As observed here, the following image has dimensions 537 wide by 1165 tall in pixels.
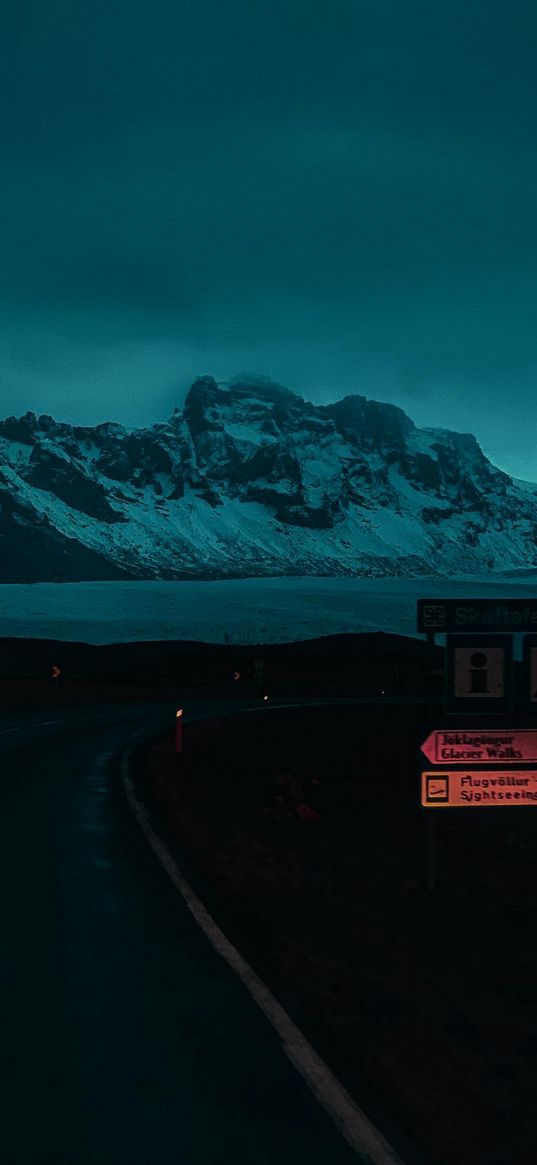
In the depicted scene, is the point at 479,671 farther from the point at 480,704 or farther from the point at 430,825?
the point at 430,825

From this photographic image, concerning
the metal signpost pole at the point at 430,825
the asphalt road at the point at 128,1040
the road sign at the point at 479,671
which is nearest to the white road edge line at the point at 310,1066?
the asphalt road at the point at 128,1040

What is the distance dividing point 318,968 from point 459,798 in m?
3.33

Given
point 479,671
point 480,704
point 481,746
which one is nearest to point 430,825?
point 481,746

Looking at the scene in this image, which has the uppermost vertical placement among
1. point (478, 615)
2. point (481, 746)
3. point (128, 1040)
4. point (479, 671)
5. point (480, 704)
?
point (478, 615)

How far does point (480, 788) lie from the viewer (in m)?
10.6

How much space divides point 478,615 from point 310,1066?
6085 millimetres

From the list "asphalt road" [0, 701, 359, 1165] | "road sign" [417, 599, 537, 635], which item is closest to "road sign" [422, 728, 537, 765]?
"road sign" [417, 599, 537, 635]

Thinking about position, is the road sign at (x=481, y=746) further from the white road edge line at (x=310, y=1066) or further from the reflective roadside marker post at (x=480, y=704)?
the white road edge line at (x=310, y=1066)

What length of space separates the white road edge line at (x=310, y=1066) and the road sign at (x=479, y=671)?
3.63 meters

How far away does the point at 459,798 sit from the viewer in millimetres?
10531

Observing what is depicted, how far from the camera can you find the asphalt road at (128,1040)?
4.78 m

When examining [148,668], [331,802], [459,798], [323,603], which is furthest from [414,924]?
[323,603]

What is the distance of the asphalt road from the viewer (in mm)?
4781

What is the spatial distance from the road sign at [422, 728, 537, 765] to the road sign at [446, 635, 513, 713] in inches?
13.7
